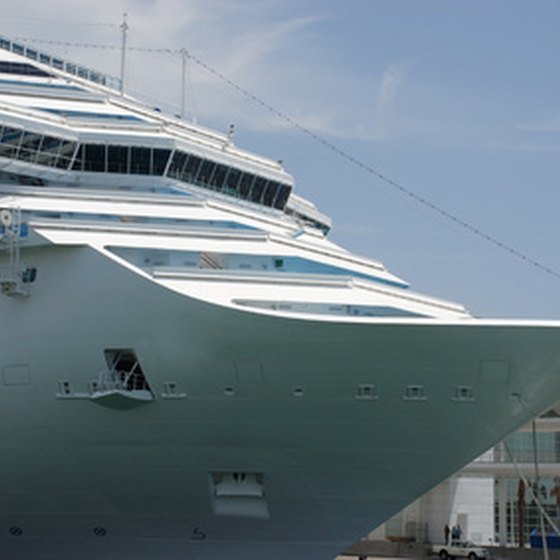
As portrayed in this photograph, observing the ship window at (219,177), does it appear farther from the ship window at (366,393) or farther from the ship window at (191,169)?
the ship window at (366,393)

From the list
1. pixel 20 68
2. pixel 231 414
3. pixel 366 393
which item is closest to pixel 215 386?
pixel 231 414

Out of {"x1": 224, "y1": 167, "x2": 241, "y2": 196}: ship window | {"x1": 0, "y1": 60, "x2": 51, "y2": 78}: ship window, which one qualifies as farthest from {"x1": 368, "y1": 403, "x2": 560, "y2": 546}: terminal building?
{"x1": 0, "y1": 60, "x2": 51, "y2": 78}: ship window

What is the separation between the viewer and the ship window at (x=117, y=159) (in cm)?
3275

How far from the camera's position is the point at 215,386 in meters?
27.1

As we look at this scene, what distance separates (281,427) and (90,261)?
17.9ft

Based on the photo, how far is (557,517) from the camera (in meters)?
64.4

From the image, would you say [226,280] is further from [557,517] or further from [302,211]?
[557,517]

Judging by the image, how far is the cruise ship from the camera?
26781 millimetres

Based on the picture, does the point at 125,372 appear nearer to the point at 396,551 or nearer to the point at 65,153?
the point at 65,153

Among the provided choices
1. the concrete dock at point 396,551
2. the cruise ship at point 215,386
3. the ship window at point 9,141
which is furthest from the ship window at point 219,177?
the concrete dock at point 396,551

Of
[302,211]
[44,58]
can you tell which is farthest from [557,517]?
[44,58]

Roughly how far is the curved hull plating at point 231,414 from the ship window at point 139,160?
505cm

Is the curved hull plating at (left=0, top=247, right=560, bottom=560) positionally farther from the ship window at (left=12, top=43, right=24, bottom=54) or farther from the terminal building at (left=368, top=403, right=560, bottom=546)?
the terminal building at (left=368, top=403, right=560, bottom=546)

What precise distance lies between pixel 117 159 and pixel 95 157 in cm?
56
